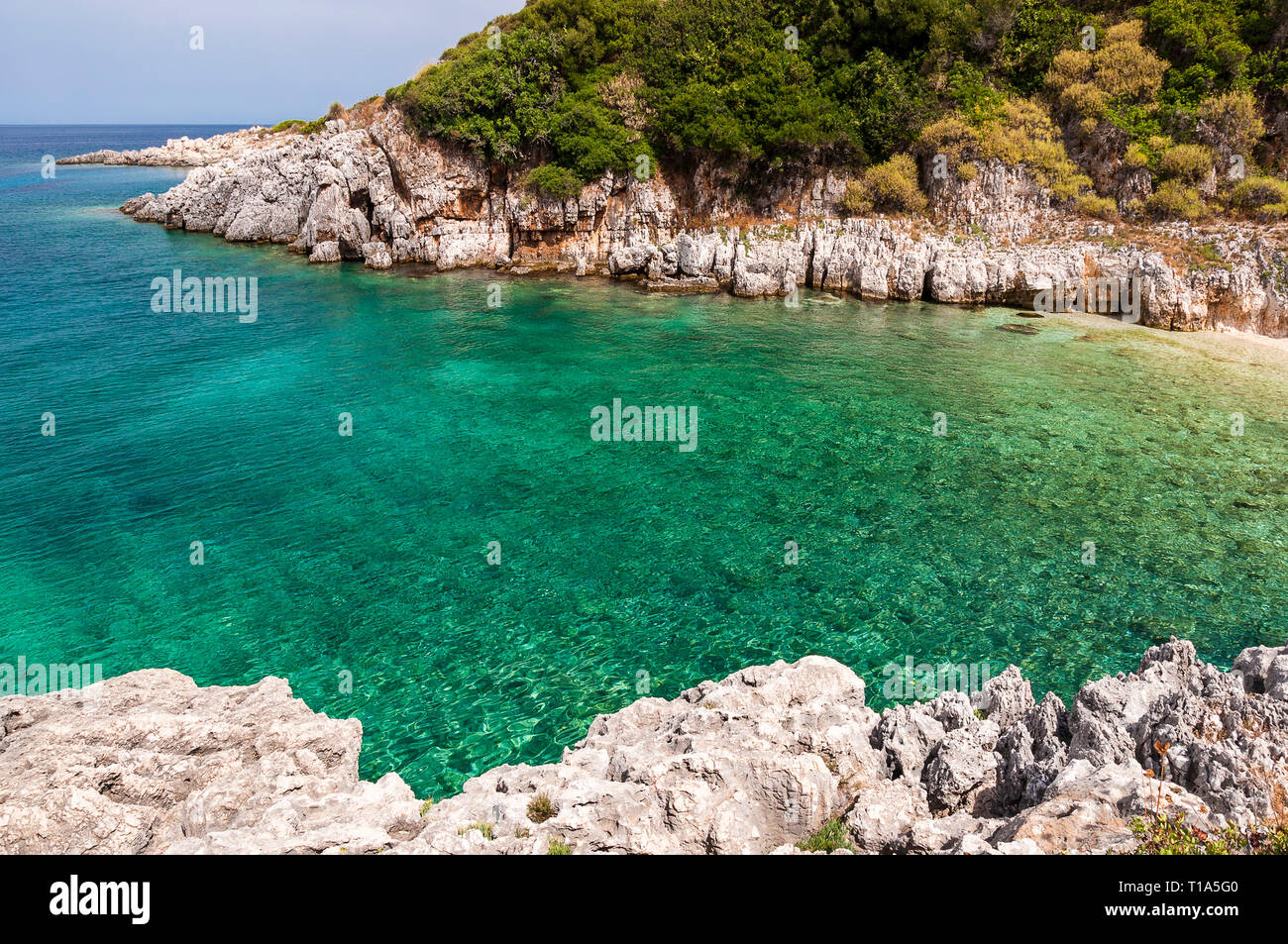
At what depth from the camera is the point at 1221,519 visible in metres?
20.7

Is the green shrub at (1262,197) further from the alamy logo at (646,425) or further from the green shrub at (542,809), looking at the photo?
the green shrub at (542,809)

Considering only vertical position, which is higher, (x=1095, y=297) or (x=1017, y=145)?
(x=1017, y=145)

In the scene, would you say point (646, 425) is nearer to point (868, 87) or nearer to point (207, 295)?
point (207, 295)

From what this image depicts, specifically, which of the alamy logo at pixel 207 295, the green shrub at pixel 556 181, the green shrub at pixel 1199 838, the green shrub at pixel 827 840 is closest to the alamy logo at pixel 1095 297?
the green shrub at pixel 556 181

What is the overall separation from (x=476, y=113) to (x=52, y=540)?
46.4 meters

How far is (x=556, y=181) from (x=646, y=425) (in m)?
32.3

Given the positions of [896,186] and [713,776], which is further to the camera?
[896,186]

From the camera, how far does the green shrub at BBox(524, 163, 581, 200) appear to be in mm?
52344

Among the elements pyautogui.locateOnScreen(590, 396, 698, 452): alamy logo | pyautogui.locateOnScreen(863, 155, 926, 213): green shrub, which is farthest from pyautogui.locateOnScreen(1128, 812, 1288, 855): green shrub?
pyautogui.locateOnScreen(863, 155, 926, 213): green shrub

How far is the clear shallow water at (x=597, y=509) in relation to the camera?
15.8 metres
